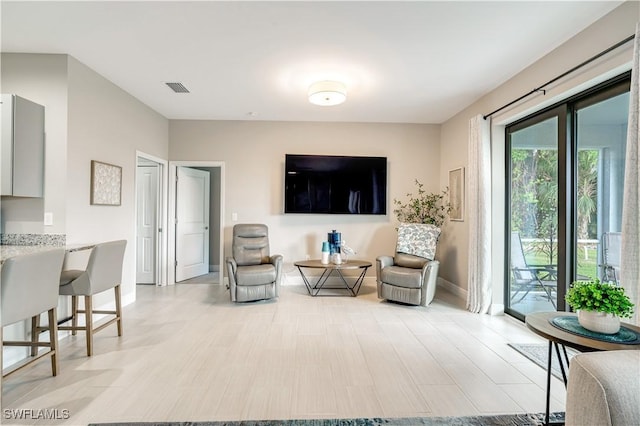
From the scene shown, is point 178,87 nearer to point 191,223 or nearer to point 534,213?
point 191,223

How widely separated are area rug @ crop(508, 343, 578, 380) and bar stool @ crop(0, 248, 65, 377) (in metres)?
3.76

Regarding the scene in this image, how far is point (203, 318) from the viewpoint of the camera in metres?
3.58

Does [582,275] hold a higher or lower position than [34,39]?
lower

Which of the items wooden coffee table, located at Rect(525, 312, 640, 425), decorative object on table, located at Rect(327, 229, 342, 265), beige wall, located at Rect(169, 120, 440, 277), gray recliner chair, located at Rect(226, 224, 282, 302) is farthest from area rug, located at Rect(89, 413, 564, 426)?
beige wall, located at Rect(169, 120, 440, 277)

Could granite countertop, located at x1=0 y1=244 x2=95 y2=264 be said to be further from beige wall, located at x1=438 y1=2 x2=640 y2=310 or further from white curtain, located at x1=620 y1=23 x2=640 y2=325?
beige wall, located at x1=438 y1=2 x2=640 y2=310

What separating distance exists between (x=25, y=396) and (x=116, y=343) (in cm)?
84

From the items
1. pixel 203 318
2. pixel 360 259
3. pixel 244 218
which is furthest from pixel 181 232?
pixel 360 259

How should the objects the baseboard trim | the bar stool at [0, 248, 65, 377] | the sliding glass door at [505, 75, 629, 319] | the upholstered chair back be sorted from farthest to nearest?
the upholstered chair back < the baseboard trim < the sliding glass door at [505, 75, 629, 319] < the bar stool at [0, 248, 65, 377]

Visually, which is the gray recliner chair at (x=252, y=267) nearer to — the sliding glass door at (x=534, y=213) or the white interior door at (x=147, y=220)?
the white interior door at (x=147, y=220)

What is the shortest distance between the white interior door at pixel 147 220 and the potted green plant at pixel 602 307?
17.7 feet

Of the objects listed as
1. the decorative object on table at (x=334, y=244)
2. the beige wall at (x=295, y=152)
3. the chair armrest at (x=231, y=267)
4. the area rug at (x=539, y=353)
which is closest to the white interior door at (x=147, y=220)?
the beige wall at (x=295, y=152)

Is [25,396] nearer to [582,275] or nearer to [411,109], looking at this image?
[582,275]

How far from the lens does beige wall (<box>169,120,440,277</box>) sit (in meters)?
5.25

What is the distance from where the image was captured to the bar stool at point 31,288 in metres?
1.94
